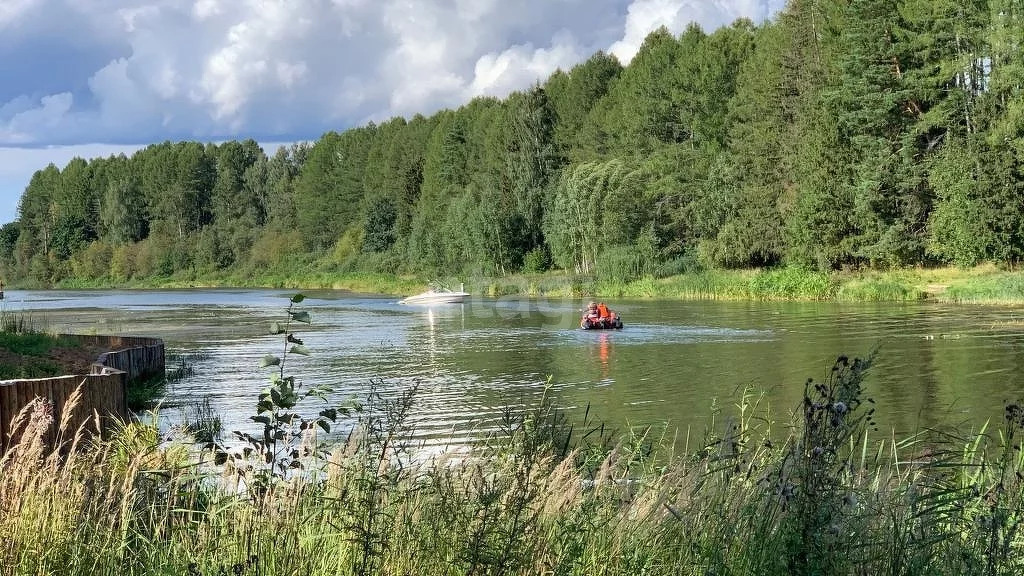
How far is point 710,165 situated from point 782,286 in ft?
53.0

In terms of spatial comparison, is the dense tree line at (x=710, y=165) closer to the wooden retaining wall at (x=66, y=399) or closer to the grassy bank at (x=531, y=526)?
the wooden retaining wall at (x=66, y=399)

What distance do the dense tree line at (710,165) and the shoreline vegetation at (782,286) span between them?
3.85 ft

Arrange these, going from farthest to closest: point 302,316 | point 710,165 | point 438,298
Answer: point 710,165 < point 438,298 < point 302,316

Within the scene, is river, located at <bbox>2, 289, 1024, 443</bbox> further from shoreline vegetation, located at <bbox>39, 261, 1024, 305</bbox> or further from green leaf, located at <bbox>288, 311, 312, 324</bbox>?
shoreline vegetation, located at <bbox>39, 261, 1024, 305</bbox>

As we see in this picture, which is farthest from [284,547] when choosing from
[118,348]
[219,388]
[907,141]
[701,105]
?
[701,105]

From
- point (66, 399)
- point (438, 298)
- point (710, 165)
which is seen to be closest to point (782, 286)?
point (710, 165)

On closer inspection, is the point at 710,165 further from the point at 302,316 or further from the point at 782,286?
the point at 302,316

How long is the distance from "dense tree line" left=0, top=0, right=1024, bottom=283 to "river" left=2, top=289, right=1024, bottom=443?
28.2ft

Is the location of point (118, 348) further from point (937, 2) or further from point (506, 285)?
point (506, 285)

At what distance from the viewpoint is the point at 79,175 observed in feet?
524

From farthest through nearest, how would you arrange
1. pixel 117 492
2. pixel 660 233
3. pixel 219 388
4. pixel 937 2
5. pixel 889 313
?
pixel 660 233 < pixel 937 2 < pixel 889 313 < pixel 219 388 < pixel 117 492

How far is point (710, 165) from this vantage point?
70.7 metres

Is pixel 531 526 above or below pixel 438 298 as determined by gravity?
below

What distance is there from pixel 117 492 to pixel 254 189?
144053 mm
